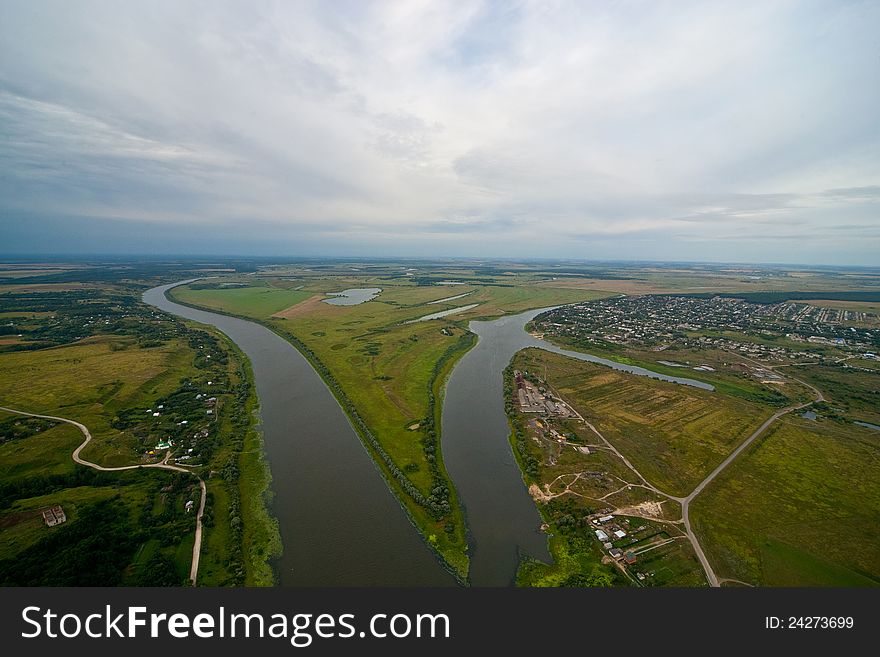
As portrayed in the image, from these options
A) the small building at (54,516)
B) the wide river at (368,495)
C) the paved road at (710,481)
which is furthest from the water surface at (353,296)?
the paved road at (710,481)

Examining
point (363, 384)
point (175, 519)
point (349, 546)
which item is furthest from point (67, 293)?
point (349, 546)

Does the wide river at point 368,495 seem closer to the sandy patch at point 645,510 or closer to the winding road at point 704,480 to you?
the sandy patch at point 645,510

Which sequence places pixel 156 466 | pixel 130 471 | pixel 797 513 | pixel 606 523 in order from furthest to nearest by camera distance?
pixel 156 466 → pixel 130 471 → pixel 797 513 → pixel 606 523

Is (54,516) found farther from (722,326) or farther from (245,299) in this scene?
(722,326)

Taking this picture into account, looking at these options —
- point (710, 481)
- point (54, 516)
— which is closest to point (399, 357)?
point (54, 516)

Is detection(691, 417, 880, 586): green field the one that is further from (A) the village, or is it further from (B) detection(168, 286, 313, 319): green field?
(B) detection(168, 286, 313, 319): green field

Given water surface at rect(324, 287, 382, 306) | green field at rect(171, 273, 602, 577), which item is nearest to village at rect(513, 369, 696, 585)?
green field at rect(171, 273, 602, 577)

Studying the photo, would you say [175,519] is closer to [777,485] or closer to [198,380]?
[198,380]
